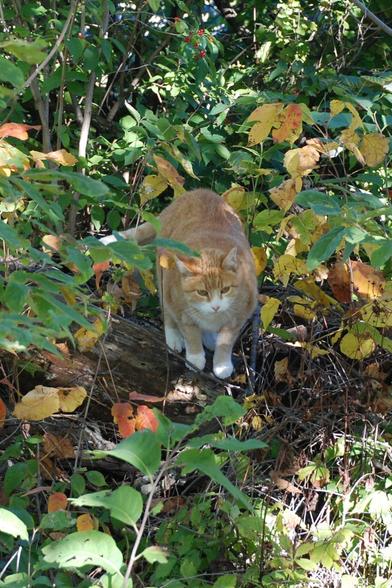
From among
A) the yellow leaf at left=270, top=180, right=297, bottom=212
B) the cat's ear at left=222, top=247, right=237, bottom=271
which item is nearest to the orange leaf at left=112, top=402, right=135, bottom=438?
the yellow leaf at left=270, top=180, right=297, bottom=212

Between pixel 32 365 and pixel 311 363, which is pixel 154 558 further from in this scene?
pixel 311 363

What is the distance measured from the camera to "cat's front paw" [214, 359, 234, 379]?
162 inches

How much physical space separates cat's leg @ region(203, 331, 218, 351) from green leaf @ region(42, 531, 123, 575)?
227cm

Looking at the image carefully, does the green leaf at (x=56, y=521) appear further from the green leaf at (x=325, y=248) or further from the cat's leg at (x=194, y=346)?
the cat's leg at (x=194, y=346)

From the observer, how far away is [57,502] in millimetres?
3174

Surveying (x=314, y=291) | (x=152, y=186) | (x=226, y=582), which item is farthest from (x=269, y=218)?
(x=226, y=582)

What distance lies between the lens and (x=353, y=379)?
4.07m

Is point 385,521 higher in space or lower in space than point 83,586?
lower

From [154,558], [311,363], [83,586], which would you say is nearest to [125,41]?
[311,363]

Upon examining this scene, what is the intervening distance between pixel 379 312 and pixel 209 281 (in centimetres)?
94

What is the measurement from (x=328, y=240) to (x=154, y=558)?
1152mm

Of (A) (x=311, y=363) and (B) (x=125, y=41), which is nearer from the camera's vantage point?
(A) (x=311, y=363)

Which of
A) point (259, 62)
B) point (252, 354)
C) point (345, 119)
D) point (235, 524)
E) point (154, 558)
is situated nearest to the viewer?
→ point (154, 558)

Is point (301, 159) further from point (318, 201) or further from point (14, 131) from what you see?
point (14, 131)
